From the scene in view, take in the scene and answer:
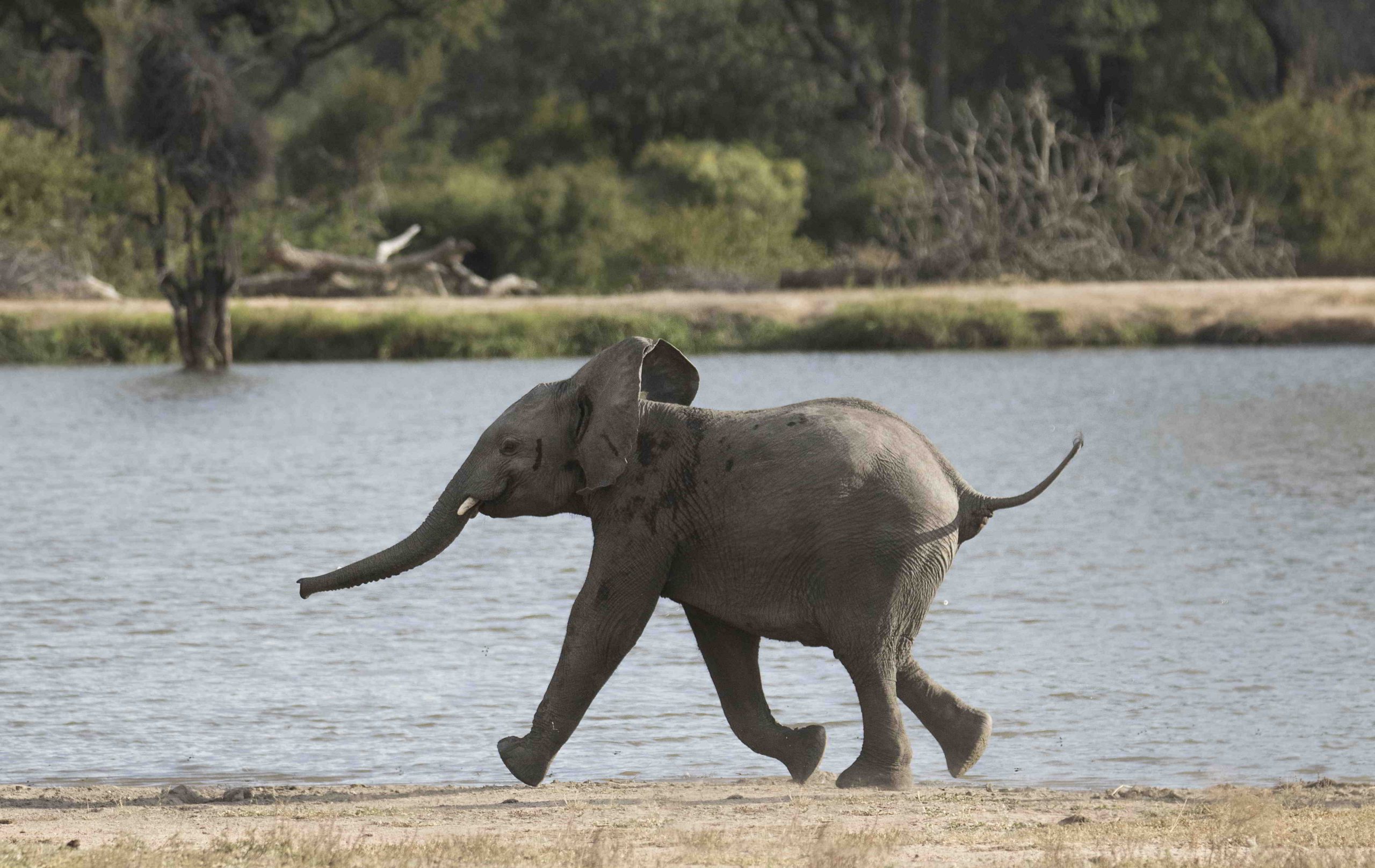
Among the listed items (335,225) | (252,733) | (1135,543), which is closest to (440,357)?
(335,225)

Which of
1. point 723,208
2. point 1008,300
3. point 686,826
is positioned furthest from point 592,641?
point 723,208

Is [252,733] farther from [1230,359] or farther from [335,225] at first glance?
[335,225]

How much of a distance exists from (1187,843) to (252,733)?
4517 mm

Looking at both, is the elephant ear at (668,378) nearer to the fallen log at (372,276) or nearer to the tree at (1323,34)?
the fallen log at (372,276)

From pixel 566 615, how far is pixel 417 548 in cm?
511

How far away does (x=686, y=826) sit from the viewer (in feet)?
23.5

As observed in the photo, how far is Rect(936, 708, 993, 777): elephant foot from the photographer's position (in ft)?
27.0

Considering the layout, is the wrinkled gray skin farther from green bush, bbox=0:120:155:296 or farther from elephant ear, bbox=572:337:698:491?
green bush, bbox=0:120:155:296

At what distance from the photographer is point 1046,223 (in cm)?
4066

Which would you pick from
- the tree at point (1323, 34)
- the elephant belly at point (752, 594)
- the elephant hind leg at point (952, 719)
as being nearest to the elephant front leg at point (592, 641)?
the elephant belly at point (752, 594)

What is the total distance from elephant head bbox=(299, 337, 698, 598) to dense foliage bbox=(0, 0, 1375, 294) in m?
24.7

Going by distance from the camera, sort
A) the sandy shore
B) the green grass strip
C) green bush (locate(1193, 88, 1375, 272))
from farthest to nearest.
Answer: green bush (locate(1193, 88, 1375, 272))
the sandy shore
the green grass strip

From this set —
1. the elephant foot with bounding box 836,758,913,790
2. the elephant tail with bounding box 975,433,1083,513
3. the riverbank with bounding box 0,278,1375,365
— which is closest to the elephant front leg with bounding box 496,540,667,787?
the elephant foot with bounding box 836,758,913,790

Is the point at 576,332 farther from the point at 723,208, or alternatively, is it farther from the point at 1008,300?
the point at 723,208
